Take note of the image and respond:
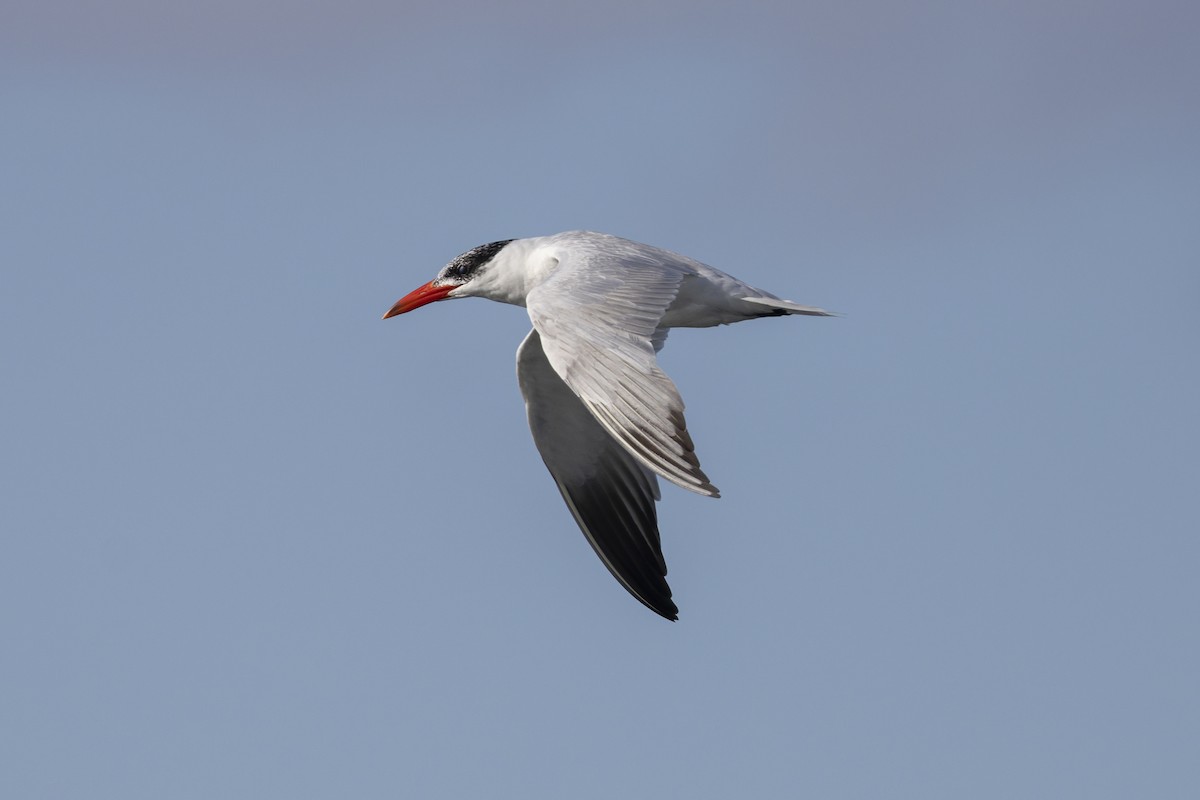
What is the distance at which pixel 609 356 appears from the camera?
12508mm

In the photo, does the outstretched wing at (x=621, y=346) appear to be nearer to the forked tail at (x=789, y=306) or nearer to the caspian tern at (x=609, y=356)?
the caspian tern at (x=609, y=356)

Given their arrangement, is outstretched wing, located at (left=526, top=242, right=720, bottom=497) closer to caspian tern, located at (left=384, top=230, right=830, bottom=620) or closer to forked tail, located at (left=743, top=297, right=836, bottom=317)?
caspian tern, located at (left=384, top=230, right=830, bottom=620)

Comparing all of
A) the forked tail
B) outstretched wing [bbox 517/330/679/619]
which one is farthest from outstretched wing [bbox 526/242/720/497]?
outstretched wing [bbox 517/330/679/619]

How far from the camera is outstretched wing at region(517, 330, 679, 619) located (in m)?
17.2

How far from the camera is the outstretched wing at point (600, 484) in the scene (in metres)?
17.2

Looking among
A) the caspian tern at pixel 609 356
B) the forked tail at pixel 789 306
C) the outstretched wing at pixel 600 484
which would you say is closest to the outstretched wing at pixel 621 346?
the caspian tern at pixel 609 356

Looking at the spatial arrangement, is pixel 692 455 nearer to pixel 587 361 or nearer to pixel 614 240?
pixel 587 361

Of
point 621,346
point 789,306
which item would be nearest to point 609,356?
point 621,346

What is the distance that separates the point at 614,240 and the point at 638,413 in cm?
422

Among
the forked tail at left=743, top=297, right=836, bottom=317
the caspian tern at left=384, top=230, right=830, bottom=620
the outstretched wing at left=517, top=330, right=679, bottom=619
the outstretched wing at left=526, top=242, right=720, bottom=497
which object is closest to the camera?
the outstretched wing at left=526, top=242, right=720, bottom=497

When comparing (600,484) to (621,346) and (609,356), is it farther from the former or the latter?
(609,356)

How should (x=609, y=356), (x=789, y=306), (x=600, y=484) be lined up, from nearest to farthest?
(x=609, y=356), (x=789, y=306), (x=600, y=484)

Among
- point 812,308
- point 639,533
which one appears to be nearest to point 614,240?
Answer: point 812,308

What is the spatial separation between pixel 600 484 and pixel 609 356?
524 centimetres
